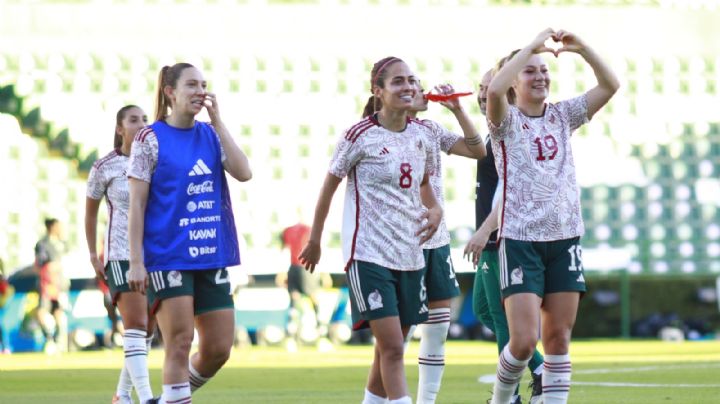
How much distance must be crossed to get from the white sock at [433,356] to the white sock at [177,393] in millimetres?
1716

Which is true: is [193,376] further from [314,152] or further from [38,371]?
[314,152]

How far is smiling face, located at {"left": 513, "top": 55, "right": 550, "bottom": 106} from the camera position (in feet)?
25.8

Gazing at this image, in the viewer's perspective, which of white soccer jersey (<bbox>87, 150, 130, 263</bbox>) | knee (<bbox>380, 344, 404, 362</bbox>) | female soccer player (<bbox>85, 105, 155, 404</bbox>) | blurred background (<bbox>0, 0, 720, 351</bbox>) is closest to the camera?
knee (<bbox>380, 344, 404, 362</bbox>)

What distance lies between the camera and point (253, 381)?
1413 cm

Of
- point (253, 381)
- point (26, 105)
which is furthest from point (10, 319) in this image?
point (253, 381)

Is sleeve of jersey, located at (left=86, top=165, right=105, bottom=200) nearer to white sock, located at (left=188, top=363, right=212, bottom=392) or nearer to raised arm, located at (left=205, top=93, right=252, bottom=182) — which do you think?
white sock, located at (left=188, top=363, right=212, bottom=392)

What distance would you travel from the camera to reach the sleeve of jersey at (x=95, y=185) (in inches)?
398

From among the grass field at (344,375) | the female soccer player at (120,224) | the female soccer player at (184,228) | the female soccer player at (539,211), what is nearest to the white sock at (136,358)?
the female soccer player at (120,224)

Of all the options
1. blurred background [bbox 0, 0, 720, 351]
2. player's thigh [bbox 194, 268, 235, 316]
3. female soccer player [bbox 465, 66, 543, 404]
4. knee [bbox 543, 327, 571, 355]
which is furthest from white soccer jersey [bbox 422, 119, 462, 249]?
blurred background [bbox 0, 0, 720, 351]

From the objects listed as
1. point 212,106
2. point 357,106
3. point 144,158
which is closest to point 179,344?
point 144,158

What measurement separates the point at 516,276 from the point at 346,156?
110 centimetres

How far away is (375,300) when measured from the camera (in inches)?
293

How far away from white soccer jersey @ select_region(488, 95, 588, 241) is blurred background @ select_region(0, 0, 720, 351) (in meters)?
15.3

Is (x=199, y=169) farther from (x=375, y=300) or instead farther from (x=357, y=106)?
(x=357, y=106)
